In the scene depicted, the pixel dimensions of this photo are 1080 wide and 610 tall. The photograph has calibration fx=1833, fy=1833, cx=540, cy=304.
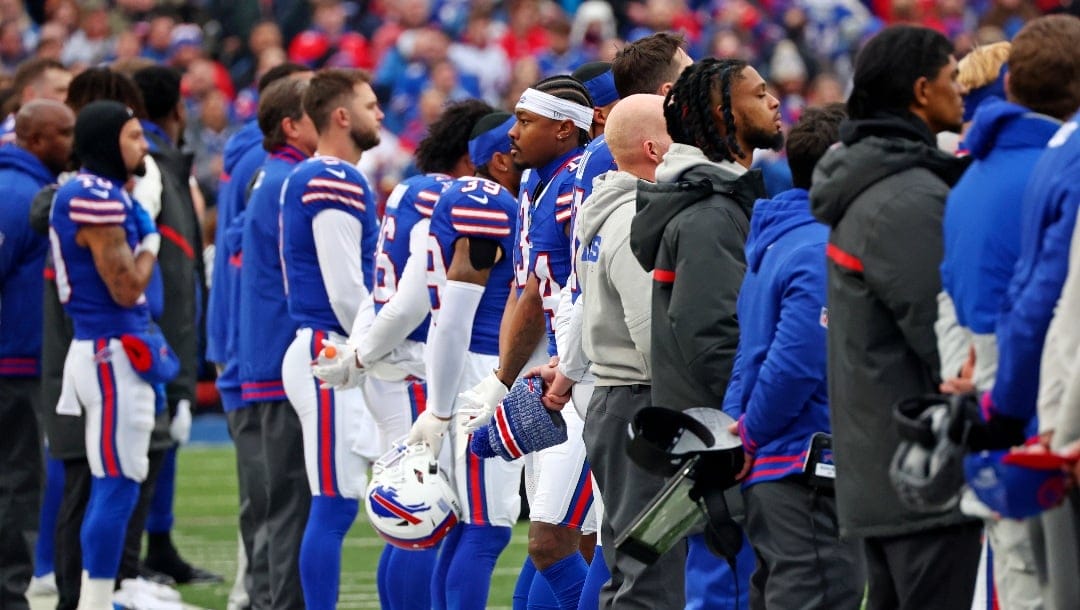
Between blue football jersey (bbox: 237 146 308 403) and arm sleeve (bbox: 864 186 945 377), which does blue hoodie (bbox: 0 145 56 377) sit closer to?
blue football jersey (bbox: 237 146 308 403)

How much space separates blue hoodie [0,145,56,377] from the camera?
320 inches

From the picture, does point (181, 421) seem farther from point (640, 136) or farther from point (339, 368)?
point (640, 136)

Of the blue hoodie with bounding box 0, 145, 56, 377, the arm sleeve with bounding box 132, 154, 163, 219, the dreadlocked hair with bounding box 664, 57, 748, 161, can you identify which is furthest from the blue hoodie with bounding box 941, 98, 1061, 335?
the blue hoodie with bounding box 0, 145, 56, 377

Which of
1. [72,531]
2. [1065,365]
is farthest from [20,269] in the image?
[1065,365]

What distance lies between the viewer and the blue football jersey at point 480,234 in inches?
257

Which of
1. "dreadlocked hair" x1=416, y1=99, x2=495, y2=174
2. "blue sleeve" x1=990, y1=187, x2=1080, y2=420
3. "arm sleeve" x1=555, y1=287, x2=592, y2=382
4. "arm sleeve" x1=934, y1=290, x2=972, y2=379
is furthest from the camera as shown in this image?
"dreadlocked hair" x1=416, y1=99, x2=495, y2=174

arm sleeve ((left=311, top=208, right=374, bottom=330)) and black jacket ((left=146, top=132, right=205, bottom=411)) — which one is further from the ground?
arm sleeve ((left=311, top=208, right=374, bottom=330))

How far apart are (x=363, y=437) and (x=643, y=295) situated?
2.13m

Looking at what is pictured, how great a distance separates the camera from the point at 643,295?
543 cm

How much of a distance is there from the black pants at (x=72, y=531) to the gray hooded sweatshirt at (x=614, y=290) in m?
3.22

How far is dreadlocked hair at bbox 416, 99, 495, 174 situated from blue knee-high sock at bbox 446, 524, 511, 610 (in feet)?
4.85

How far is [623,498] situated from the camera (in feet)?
17.8

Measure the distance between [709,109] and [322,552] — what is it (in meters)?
2.63

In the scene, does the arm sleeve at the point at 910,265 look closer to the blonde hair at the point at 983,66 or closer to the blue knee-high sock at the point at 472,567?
the blonde hair at the point at 983,66
